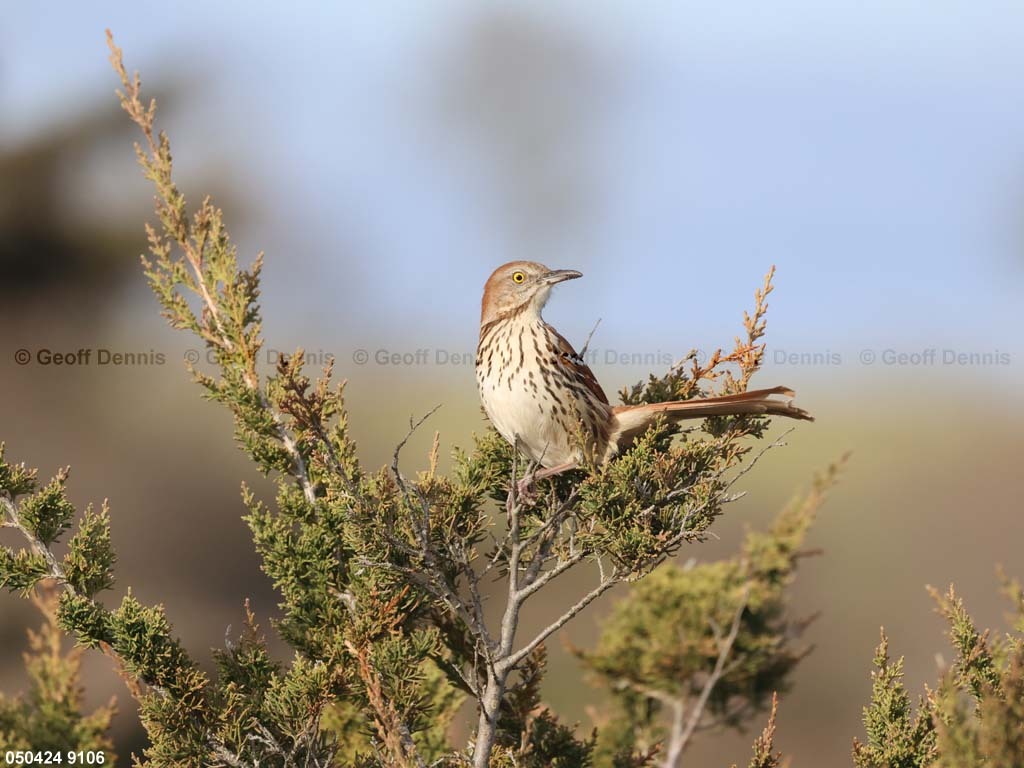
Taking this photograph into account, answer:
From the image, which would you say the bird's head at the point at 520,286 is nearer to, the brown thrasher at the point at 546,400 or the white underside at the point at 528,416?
the brown thrasher at the point at 546,400

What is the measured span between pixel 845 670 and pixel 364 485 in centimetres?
1120

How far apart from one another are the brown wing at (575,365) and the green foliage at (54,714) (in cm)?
212

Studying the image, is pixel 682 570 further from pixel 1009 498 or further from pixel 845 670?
pixel 1009 498

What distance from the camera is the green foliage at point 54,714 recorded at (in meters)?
3.79

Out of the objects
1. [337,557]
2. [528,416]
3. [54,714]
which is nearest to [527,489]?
[528,416]

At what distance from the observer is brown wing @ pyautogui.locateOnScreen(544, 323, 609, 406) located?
3.96m

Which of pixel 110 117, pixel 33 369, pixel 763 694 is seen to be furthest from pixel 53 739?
pixel 110 117

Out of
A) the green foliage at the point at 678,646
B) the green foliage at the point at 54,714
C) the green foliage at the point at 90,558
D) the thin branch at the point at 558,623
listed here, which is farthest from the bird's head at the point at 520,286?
the green foliage at the point at 54,714

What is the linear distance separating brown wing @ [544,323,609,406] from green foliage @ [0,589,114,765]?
83.3 inches

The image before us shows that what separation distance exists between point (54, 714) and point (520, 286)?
8.16 ft

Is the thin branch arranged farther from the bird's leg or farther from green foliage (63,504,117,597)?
green foliage (63,504,117,597)

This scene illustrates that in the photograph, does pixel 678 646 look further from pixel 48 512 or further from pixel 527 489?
pixel 48 512

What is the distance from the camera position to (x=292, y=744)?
2.94 m

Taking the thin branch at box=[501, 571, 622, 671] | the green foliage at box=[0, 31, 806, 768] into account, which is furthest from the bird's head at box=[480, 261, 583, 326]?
the thin branch at box=[501, 571, 622, 671]
